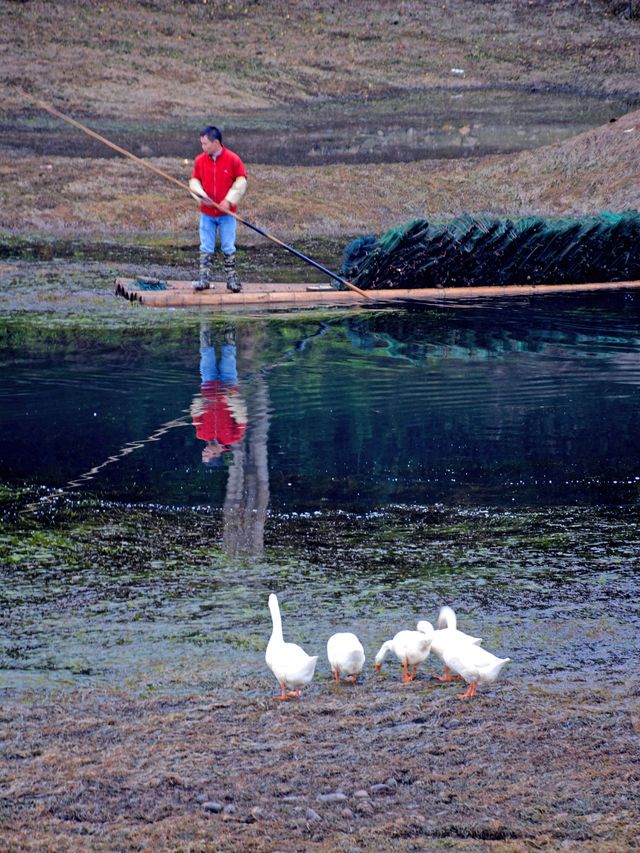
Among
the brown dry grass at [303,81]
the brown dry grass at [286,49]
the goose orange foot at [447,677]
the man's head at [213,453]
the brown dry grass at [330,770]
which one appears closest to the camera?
the brown dry grass at [330,770]

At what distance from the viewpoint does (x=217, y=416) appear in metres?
9.80

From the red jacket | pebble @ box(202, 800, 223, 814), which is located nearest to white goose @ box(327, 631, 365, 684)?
pebble @ box(202, 800, 223, 814)

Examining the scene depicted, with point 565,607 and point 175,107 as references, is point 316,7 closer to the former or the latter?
point 175,107

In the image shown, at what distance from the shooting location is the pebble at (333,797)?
166 inches

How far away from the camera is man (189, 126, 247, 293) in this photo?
1402cm

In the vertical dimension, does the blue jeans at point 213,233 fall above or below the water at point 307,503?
above

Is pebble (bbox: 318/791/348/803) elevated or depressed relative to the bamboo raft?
depressed

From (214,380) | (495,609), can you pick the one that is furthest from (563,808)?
(214,380)

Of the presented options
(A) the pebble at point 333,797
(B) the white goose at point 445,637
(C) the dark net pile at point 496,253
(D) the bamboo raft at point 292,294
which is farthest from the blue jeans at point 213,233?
(A) the pebble at point 333,797

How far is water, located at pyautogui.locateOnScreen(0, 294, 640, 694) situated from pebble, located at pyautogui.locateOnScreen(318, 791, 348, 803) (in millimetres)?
1036

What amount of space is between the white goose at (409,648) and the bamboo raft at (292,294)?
32.1ft

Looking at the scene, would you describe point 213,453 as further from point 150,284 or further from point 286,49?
point 286,49

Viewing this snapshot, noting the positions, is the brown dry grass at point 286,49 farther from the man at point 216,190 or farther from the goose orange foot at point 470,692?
the goose orange foot at point 470,692

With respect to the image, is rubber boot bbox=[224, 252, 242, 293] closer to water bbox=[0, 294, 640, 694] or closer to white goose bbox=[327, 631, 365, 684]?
water bbox=[0, 294, 640, 694]
